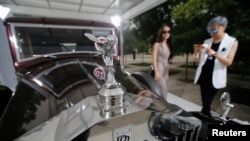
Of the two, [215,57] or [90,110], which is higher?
[215,57]

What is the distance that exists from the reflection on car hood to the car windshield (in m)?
1.08

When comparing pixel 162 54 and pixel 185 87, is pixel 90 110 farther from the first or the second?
pixel 185 87

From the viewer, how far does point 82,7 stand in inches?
161

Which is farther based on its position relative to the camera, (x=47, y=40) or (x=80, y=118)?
(x=47, y=40)

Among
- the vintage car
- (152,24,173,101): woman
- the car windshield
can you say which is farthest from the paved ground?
the car windshield

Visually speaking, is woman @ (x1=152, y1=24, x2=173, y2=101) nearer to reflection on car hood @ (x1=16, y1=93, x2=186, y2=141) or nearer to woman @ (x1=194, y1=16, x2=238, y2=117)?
woman @ (x1=194, y1=16, x2=238, y2=117)

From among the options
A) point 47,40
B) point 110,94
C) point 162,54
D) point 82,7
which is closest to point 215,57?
point 162,54

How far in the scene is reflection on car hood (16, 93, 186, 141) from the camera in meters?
0.50

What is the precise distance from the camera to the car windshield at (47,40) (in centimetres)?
148

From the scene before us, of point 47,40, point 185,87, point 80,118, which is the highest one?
point 47,40

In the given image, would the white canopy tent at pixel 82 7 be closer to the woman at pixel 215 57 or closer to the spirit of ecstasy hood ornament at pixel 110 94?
the woman at pixel 215 57

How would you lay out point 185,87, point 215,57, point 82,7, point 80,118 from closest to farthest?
point 80,118
point 215,57
point 185,87
point 82,7

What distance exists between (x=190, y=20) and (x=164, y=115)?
1901mm

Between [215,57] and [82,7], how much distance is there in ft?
12.2
